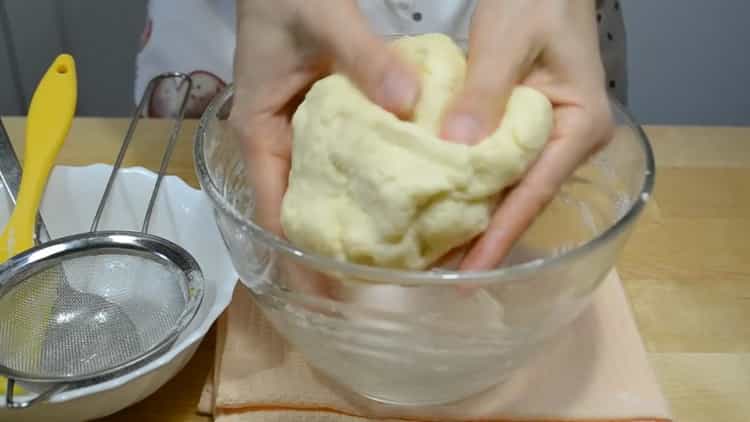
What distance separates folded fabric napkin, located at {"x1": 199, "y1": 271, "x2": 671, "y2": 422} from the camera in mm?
552

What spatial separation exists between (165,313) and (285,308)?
0.47 ft

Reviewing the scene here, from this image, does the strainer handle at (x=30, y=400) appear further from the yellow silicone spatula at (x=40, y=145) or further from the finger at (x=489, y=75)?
the finger at (x=489, y=75)

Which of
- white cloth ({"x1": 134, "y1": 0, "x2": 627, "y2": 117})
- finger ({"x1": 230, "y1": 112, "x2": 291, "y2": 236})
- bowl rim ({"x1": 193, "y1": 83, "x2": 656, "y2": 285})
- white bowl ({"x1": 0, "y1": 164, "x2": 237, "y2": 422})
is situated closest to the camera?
bowl rim ({"x1": 193, "y1": 83, "x2": 656, "y2": 285})

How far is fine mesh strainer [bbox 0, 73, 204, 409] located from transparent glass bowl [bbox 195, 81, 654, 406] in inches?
3.5

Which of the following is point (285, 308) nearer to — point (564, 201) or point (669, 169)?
point (564, 201)

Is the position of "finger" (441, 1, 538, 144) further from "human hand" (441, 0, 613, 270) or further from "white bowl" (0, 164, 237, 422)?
"white bowl" (0, 164, 237, 422)

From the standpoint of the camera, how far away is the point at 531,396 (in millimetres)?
561

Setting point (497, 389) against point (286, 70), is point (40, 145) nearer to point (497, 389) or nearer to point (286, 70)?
point (286, 70)

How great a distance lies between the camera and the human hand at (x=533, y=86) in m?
0.46

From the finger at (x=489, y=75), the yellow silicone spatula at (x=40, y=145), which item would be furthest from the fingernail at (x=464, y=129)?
the yellow silicone spatula at (x=40, y=145)

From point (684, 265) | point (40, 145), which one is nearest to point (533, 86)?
point (684, 265)

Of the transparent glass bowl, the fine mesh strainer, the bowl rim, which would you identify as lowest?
the fine mesh strainer

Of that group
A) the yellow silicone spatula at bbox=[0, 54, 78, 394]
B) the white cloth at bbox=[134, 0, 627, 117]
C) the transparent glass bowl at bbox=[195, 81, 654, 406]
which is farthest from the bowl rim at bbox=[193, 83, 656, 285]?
the white cloth at bbox=[134, 0, 627, 117]

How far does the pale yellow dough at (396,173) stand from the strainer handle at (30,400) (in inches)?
7.2
